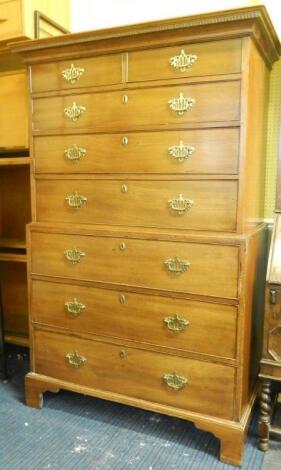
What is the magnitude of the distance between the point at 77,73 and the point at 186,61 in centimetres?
49

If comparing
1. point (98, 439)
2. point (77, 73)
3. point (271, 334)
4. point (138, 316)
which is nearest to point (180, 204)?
point (138, 316)

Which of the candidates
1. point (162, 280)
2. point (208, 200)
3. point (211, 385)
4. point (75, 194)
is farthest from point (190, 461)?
point (75, 194)

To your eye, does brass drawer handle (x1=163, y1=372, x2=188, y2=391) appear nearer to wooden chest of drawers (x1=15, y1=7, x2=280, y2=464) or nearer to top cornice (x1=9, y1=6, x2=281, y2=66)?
wooden chest of drawers (x1=15, y1=7, x2=280, y2=464)

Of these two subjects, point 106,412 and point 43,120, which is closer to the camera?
point 43,120

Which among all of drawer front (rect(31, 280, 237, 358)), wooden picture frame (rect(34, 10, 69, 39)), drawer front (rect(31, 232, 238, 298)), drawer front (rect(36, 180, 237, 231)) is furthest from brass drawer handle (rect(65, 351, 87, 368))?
wooden picture frame (rect(34, 10, 69, 39))

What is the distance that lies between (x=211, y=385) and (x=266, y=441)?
358mm

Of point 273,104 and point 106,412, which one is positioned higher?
point 273,104

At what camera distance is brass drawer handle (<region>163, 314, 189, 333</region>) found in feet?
5.49

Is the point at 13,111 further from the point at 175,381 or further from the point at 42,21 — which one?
the point at 175,381

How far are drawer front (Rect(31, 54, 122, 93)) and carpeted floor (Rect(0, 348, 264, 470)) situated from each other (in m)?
1.53

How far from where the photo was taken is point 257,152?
175 cm

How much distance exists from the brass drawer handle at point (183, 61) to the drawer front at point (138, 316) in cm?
91

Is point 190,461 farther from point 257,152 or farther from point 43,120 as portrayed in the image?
point 43,120

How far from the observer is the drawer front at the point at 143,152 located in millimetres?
1557
